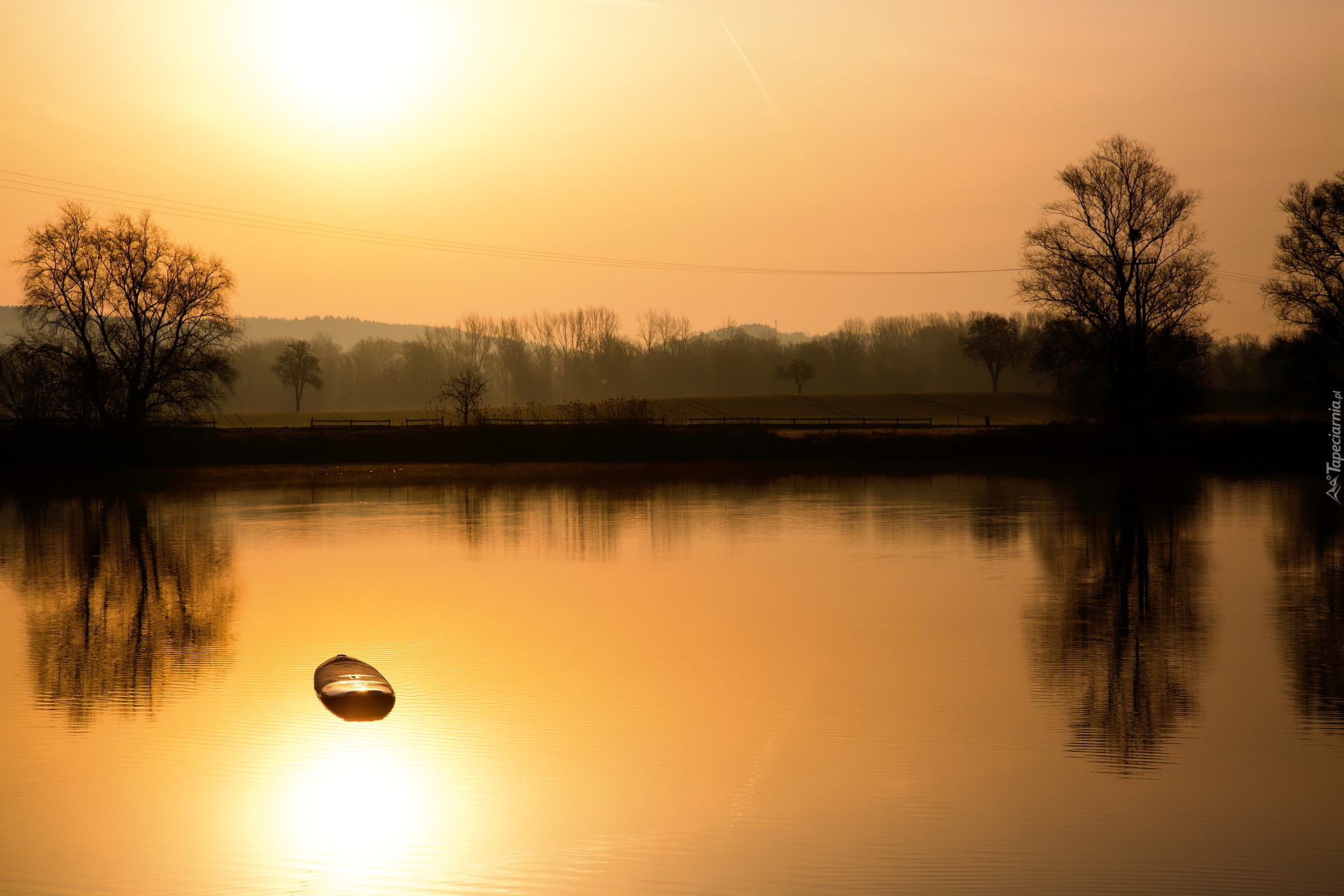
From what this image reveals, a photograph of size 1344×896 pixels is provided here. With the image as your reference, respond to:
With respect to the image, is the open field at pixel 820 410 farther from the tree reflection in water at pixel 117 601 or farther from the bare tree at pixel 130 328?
the tree reflection in water at pixel 117 601

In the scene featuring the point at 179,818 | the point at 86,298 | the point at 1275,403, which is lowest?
the point at 179,818

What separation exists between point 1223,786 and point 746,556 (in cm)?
1481

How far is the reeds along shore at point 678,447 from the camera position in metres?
56.1

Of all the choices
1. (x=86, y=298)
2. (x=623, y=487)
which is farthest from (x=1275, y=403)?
(x=86, y=298)

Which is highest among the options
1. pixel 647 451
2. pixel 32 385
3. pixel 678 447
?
pixel 32 385

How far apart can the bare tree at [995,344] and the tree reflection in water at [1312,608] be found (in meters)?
97.3

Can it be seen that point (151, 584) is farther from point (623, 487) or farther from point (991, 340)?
point (991, 340)

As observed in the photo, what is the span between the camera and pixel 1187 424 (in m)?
65.4

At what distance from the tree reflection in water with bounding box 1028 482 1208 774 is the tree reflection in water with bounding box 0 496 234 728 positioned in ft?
33.9

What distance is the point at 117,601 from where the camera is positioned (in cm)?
1997

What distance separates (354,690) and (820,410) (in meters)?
102

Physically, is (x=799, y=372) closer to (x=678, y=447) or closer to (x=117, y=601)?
(x=678, y=447)

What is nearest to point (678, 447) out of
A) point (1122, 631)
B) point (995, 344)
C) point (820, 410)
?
point (1122, 631)

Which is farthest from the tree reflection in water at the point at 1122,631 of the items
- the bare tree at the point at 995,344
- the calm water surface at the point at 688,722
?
the bare tree at the point at 995,344
